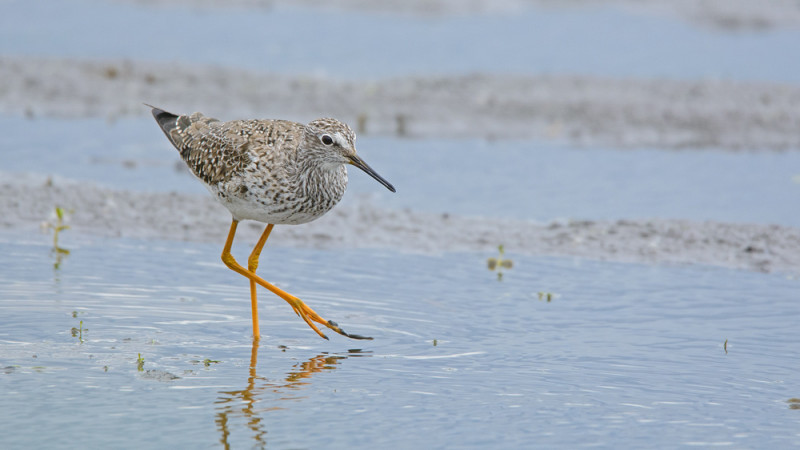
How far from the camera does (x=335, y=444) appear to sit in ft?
17.3

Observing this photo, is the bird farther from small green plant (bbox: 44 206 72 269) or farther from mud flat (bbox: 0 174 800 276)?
mud flat (bbox: 0 174 800 276)

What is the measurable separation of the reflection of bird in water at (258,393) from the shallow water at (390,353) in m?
0.02

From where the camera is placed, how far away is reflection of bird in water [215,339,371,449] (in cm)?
545

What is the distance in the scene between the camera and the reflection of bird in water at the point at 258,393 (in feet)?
17.9

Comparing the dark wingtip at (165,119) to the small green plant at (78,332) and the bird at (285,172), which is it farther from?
the small green plant at (78,332)

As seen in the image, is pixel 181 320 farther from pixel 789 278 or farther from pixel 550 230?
pixel 789 278

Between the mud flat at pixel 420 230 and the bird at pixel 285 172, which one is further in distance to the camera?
the mud flat at pixel 420 230

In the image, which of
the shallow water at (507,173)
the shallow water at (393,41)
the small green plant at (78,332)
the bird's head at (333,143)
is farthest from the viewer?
the shallow water at (393,41)

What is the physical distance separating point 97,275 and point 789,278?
5.60 metres

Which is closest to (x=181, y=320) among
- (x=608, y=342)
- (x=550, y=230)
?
(x=608, y=342)

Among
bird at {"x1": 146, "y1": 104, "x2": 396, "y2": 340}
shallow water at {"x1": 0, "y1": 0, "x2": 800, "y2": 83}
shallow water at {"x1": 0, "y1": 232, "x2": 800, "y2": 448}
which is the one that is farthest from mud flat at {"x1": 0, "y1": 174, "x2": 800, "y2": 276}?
shallow water at {"x1": 0, "y1": 0, "x2": 800, "y2": 83}

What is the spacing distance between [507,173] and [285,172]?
532cm

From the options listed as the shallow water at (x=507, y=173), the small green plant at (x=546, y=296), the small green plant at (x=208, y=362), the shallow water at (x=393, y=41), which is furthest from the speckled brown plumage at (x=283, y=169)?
the shallow water at (x=393, y=41)

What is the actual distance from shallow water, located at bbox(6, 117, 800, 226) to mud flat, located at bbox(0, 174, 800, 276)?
51cm
